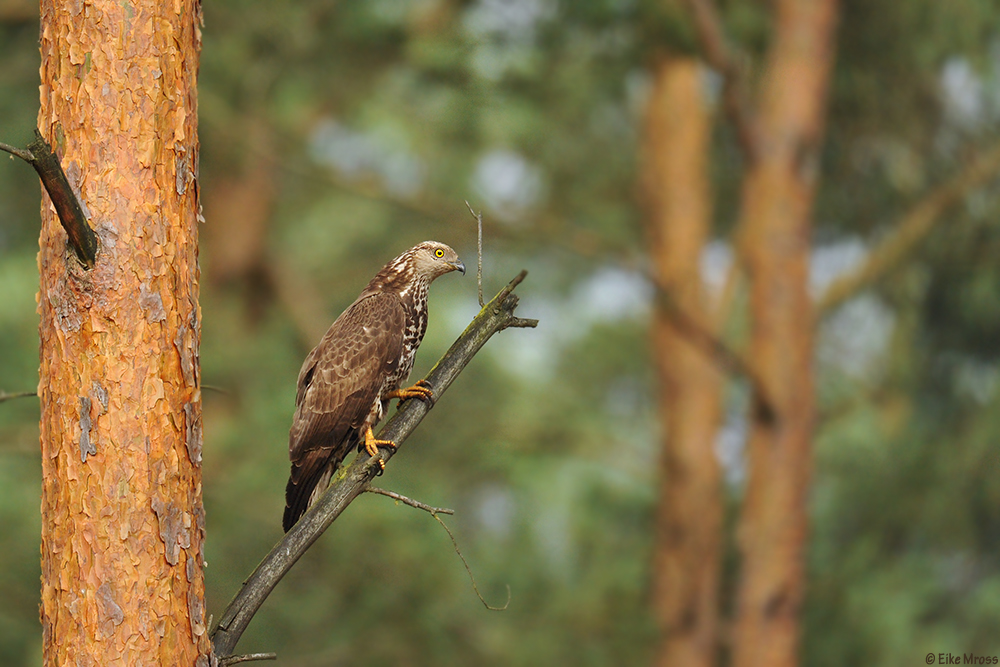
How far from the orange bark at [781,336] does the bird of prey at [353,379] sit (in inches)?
215

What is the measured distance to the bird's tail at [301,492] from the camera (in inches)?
102

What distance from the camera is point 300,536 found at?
Answer: 2438 mm

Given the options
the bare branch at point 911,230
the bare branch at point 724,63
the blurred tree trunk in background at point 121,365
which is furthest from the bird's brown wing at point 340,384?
the bare branch at point 911,230

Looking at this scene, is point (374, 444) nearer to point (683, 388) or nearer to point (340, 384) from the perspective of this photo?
point (340, 384)

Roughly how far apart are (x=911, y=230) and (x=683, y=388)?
8.68 feet

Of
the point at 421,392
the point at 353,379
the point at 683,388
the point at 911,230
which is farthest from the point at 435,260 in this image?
the point at 683,388

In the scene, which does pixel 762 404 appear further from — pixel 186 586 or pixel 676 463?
pixel 186 586

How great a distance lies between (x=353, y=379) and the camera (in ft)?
8.89

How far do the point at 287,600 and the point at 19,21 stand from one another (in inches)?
229

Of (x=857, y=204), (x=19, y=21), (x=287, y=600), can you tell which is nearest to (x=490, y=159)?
(x=857, y=204)

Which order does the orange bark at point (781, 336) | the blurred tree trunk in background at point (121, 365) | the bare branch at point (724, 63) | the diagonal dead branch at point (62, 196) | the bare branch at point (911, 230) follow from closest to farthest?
the diagonal dead branch at point (62, 196)
the blurred tree trunk in background at point (121, 365)
the bare branch at point (724, 63)
the orange bark at point (781, 336)
the bare branch at point (911, 230)

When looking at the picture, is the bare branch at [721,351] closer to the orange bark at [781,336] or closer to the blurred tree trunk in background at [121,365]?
the orange bark at [781,336]

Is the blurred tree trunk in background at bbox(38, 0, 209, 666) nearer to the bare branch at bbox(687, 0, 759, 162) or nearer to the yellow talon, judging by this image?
the yellow talon

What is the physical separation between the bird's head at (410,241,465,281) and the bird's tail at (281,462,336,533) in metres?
0.66
